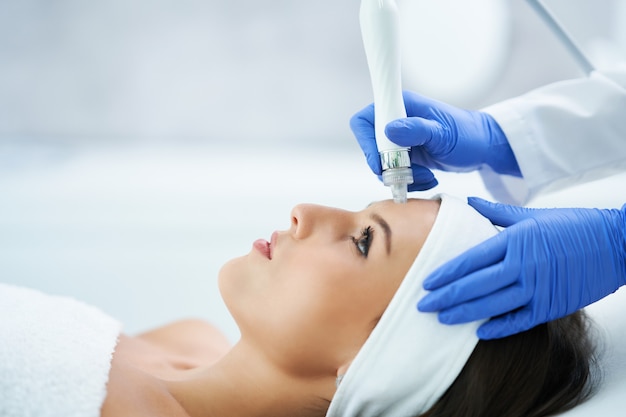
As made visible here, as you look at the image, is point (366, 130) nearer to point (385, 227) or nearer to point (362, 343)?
point (385, 227)

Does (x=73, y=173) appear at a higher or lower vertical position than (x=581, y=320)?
higher

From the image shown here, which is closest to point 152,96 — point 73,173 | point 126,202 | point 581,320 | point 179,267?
point 73,173

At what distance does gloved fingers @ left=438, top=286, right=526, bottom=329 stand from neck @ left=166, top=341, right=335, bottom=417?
25 cm

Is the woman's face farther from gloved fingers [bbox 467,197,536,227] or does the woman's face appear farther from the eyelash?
gloved fingers [bbox 467,197,536,227]

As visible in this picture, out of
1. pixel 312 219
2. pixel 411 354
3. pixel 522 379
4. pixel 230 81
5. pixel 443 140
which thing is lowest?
pixel 522 379

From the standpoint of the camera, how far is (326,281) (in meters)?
1.19

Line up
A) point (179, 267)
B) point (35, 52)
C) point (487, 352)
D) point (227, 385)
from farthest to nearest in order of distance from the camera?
1. point (35, 52)
2. point (179, 267)
3. point (227, 385)
4. point (487, 352)

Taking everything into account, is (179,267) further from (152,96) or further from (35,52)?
(35,52)

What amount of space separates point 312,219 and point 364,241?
0.10 m

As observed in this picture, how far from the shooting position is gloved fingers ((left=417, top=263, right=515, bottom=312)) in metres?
1.15

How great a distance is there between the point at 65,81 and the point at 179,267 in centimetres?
123

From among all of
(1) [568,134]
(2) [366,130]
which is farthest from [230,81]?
(1) [568,134]

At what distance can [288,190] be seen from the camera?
2.47 metres

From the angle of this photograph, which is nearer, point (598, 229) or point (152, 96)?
point (598, 229)
